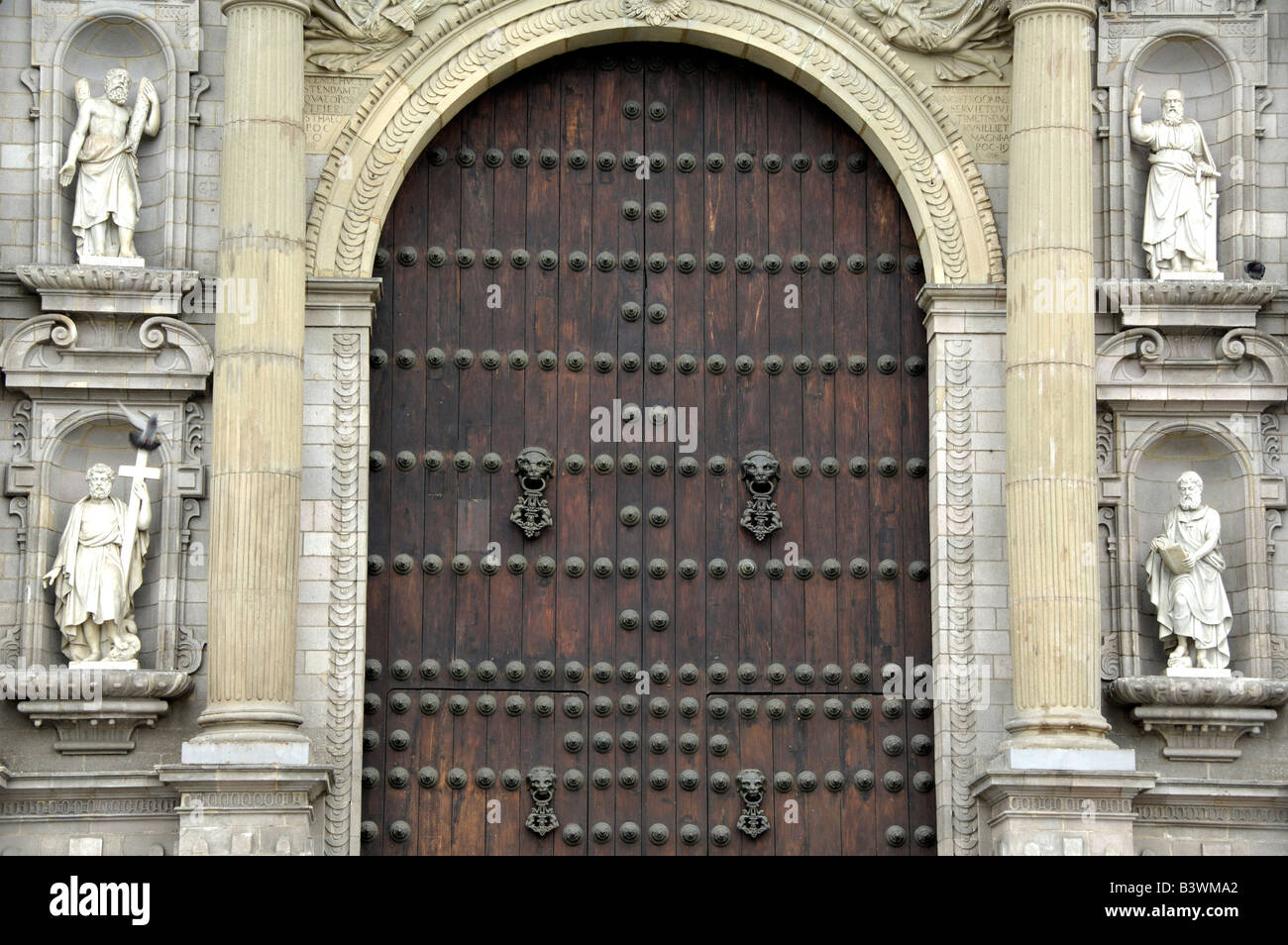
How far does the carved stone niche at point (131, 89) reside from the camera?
67.9 ft

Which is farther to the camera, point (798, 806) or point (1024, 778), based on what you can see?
point (798, 806)

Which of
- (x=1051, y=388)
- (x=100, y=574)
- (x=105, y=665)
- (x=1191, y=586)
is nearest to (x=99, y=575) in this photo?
(x=100, y=574)

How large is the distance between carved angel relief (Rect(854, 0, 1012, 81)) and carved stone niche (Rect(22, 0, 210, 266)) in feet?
17.6

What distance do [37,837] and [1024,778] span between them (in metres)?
7.22

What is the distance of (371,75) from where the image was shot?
21.1 metres

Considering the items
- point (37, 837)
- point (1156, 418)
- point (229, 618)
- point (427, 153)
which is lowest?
point (37, 837)

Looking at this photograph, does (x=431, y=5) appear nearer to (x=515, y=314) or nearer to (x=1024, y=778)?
(x=515, y=314)

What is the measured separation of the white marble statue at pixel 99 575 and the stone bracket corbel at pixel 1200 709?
7417 mm

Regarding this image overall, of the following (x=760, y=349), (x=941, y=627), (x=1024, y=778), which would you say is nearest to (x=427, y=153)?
(x=760, y=349)

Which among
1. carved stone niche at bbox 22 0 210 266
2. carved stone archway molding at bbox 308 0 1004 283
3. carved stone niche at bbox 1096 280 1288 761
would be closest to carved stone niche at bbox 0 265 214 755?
carved stone niche at bbox 22 0 210 266

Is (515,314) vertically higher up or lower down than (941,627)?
higher up

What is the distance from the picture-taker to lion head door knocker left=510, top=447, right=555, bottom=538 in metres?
20.8

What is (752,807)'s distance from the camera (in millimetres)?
20516

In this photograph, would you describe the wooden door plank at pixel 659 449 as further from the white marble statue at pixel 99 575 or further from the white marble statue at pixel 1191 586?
the white marble statue at pixel 99 575
